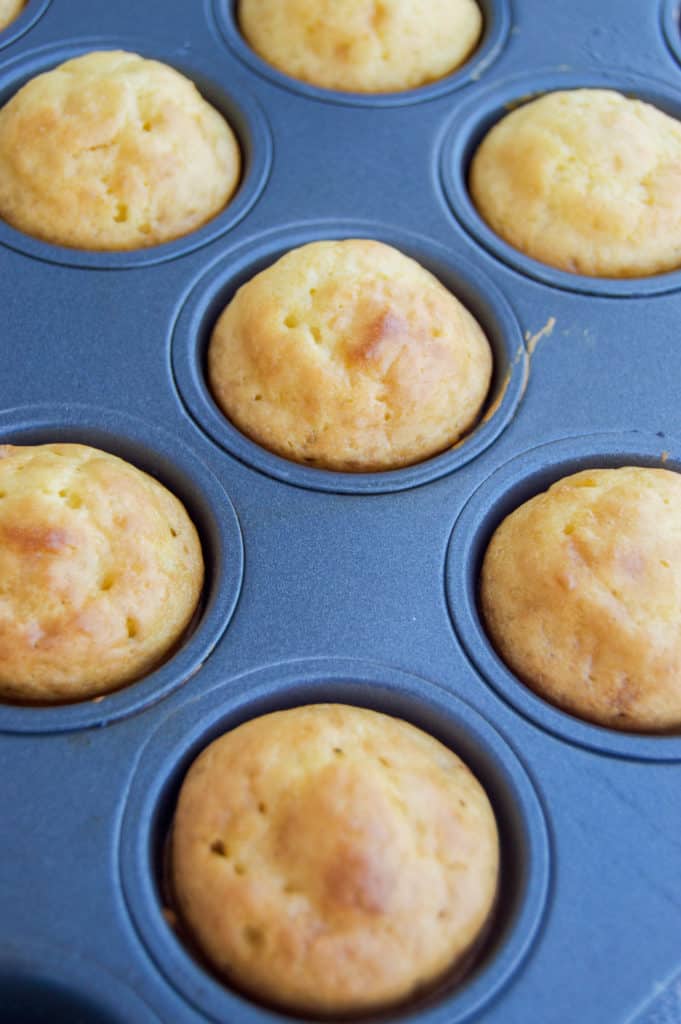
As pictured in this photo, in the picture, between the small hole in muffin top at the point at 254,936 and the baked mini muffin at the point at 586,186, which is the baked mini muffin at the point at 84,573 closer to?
the small hole in muffin top at the point at 254,936

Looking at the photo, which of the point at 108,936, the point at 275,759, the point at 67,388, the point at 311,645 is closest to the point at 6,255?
the point at 67,388

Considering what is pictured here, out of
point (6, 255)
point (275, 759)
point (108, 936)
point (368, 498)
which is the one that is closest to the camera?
point (108, 936)

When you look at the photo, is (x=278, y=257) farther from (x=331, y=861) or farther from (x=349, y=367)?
(x=331, y=861)

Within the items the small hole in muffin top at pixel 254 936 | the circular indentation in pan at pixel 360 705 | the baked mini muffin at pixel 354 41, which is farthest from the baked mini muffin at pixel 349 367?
the small hole in muffin top at pixel 254 936

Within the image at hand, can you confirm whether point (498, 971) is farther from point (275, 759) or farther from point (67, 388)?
point (67, 388)

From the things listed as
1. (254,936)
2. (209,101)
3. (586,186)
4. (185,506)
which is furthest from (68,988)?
(209,101)

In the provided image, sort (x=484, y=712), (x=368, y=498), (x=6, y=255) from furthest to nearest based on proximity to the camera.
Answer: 1. (x=6, y=255)
2. (x=368, y=498)
3. (x=484, y=712)
